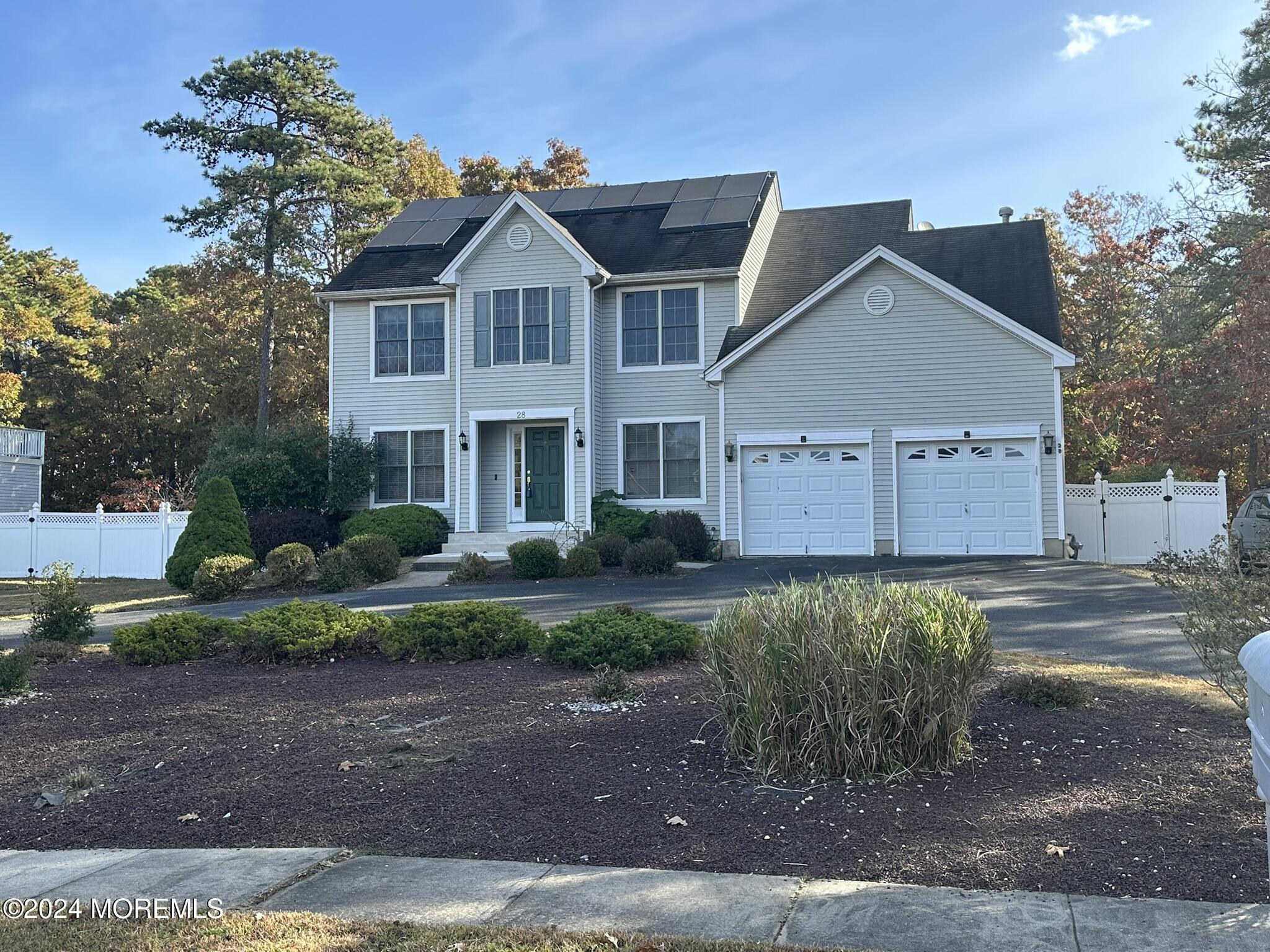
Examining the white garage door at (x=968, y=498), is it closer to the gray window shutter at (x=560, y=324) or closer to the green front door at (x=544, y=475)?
the green front door at (x=544, y=475)

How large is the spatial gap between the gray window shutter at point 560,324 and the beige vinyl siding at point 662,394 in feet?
2.45

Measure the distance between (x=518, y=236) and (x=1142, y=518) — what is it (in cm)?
1403

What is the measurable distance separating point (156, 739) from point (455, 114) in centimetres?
1625

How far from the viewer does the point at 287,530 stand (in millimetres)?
20594

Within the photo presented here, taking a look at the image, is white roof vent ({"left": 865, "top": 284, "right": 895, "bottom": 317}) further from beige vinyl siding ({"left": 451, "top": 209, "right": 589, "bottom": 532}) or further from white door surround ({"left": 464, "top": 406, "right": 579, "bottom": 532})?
white door surround ({"left": 464, "top": 406, "right": 579, "bottom": 532})

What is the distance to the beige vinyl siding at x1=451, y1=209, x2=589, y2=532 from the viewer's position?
21.3 meters

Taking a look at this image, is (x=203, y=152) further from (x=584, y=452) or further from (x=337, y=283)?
(x=584, y=452)

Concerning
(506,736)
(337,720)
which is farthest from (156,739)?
(506,736)

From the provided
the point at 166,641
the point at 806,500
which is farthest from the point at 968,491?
the point at 166,641

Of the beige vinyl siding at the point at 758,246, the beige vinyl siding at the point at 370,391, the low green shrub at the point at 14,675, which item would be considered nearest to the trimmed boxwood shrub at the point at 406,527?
the beige vinyl siding at the point at 370,391

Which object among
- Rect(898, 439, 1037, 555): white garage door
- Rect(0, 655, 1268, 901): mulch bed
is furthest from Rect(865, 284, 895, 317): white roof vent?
Rect(0, 655, 1268, 901): mulch bed

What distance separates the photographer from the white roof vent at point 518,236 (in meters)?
21.7

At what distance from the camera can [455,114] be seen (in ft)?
66.7

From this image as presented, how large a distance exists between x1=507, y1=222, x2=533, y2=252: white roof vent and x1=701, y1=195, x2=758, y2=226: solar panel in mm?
4090
